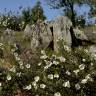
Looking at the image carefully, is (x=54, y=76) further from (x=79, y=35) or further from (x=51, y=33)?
(x=79, y=35)

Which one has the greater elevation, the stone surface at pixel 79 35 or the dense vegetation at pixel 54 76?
the dense vegetation at pixel 54 76

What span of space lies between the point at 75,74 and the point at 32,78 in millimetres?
1065

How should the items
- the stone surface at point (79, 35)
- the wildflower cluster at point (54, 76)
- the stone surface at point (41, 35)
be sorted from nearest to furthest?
the wildflower cluster at point (54, 76) → the stone surface at point (41, 35) → the stone surface at point (79, 35)

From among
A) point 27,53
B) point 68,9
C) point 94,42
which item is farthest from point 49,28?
point 68,9

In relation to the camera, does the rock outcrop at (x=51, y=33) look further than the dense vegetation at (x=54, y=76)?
Yes

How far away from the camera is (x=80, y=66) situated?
1105 centimetres

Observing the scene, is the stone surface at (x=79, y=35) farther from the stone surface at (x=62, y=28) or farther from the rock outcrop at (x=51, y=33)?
the stone surface at (x=62, y=28)

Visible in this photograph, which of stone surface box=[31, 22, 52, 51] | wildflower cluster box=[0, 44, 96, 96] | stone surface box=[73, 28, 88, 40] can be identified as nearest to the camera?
wildflower cluster box=[0, 44, 96, 96]

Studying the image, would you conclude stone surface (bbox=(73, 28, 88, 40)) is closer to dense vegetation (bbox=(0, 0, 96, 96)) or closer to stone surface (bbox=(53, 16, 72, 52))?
stone surface (bbox=(53, 16, 72, 52))

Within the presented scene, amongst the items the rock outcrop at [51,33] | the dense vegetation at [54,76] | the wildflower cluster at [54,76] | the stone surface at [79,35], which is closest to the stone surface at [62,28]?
the rock outcrop at [51,33]

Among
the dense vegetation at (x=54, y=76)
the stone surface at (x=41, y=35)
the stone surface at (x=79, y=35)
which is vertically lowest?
the stone surface at (x=79, y=35)

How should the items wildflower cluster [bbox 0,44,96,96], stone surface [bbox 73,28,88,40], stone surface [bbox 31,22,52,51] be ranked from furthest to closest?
stone surface [bbox 73,28,88,40] → stone surface [bbox 31,22,52,51] → wildflower cluster [bbox 0,44,96,96]

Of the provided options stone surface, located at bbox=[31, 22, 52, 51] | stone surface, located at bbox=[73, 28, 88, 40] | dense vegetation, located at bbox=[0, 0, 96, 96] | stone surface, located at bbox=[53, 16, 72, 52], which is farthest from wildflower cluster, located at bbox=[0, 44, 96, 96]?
stone surface, located at bbox=[73, 28, 88, 40]

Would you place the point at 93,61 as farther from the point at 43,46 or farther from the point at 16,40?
the point at 16,40
